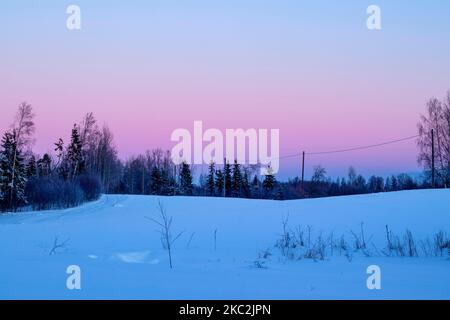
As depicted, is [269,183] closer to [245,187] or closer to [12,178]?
[245,187]

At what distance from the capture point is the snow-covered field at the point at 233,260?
195 inches

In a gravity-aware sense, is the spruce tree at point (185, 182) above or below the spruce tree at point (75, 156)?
below

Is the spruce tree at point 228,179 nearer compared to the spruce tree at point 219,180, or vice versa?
the spruce tree at point 228,179

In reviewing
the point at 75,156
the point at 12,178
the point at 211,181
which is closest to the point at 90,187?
the point at 12,178

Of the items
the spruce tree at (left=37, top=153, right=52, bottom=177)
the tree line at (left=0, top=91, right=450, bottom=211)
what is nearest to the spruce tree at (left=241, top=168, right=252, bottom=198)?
the tree line at (left=0, top=91, right=450, bottom=211)

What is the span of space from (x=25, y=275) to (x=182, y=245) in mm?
6284

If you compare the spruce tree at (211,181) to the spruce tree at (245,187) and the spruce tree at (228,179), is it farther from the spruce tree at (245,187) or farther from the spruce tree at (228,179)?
the spruce tree at (245,187)

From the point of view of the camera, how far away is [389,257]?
921 cm

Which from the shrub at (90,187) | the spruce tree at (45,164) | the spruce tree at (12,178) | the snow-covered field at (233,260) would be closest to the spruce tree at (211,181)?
the spruce tree at (45,164)

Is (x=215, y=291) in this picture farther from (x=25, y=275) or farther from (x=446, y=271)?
(x=446, y=271)

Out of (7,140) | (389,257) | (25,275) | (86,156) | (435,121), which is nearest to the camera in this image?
(25,275)

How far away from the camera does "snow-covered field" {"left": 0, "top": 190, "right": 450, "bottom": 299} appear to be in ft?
16.2

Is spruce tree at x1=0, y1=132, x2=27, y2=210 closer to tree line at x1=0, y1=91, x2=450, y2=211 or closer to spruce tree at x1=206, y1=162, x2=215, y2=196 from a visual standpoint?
tree line at x1=0, y1=91, x2=450, y2=211

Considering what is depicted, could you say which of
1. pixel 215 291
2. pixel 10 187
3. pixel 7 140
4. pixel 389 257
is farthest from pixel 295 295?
pixel 7 140
